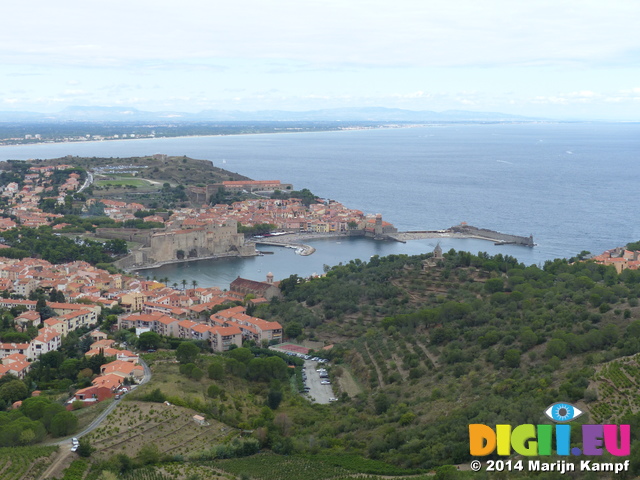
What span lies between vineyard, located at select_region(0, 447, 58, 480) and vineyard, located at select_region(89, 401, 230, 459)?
873 millimetres

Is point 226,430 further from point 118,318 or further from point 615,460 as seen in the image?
point 118,318

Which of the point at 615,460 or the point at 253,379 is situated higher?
the point at 615,460

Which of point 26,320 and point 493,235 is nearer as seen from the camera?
point 26,320

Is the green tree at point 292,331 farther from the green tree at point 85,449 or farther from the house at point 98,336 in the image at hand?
the green tree at point 85,449

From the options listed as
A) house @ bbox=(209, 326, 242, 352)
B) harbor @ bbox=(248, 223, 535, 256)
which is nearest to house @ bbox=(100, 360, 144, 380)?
house @ bbox=(209, 326, 242, 352)

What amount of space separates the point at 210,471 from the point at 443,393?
505 centimetres

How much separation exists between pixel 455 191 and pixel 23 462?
2026 inches

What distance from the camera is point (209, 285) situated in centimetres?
3094

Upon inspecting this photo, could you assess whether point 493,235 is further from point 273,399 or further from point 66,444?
point 66,444

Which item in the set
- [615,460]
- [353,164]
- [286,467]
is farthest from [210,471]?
[353,164]

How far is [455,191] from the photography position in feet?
199

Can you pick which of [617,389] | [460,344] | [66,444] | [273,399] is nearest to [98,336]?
[273,399]

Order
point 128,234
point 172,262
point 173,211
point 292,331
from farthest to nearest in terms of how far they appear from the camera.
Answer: point 173,211 → point 128,234 → point 172,262 → point 292,331

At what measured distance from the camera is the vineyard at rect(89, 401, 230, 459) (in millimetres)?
13211
